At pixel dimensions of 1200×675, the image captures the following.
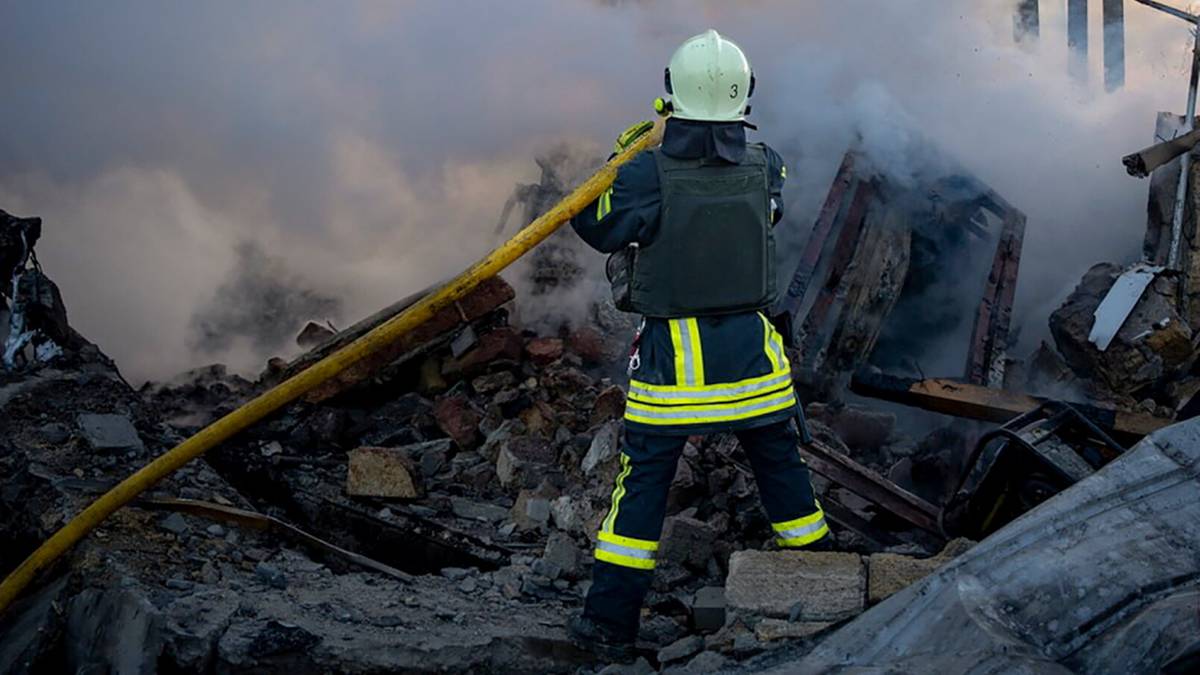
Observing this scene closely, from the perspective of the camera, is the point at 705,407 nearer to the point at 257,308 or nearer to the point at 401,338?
the point at 401,338

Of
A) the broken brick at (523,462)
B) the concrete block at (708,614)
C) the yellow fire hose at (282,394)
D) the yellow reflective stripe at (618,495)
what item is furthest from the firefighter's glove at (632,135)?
the broken brick at (523,462)

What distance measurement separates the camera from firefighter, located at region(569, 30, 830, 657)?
11.1 ft

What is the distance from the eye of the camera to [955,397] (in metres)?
5.20

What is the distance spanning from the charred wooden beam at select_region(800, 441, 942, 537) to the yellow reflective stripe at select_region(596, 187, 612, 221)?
1330 millimetres

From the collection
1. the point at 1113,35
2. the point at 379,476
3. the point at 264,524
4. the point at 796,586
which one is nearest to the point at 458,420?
the point at 379,476

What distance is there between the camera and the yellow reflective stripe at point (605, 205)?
3.39 metres

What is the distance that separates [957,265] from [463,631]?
4.84m

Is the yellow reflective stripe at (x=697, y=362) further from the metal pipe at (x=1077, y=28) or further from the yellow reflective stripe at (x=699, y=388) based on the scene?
the metal pipe at (x=1077, y=28)

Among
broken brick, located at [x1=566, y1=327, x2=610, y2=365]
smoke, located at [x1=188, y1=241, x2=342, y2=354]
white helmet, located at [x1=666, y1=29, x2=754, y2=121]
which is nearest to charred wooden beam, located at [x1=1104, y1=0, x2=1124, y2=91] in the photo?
broken brick, located at [x1=566, y1=327, x2=610, y2=365]

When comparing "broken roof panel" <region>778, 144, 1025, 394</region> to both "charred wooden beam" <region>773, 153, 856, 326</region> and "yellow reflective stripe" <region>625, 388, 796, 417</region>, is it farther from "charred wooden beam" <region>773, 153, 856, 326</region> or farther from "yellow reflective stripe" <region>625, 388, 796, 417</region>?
"yellow reflective stripe" <region>625, 388, 796, 417</region>

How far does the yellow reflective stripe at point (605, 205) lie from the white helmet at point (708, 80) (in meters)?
0.32

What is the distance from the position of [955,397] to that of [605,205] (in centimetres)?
253

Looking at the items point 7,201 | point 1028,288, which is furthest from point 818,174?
point 7,201

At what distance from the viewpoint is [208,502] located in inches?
172
